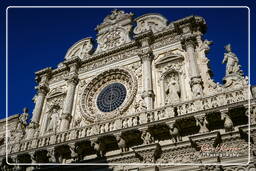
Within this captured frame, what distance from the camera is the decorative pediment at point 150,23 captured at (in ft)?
45.9

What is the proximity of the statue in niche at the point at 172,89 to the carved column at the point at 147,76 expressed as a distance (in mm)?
618

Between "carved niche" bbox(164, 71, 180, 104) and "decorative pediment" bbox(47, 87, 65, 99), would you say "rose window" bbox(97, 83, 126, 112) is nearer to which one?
"carved niche" bbox(164, 71, 180, 104)

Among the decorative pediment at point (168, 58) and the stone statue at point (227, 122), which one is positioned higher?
the decorative pediment at point (168, 58)

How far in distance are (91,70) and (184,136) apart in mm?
6717

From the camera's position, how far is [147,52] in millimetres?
12445

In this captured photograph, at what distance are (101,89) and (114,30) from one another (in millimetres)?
3696

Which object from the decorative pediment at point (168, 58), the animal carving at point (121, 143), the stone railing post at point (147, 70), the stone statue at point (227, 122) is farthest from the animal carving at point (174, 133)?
the decorative pediment at point (168, 58)

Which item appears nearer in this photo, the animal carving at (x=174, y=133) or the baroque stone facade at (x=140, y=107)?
the baroque stone facade at (x=140, y=107)

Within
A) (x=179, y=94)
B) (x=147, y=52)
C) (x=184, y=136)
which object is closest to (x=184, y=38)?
(x=147, y=52)

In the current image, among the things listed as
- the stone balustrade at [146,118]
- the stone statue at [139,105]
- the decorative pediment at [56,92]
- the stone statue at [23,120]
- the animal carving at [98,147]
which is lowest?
the animal carving at [98,147]

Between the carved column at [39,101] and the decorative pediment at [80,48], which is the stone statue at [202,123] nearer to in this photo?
the carved column at [39,101]

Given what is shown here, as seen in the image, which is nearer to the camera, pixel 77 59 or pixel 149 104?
pixel 149 104

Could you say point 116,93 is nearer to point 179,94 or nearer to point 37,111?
point 179,94

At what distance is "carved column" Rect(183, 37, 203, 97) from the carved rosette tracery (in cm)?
248
